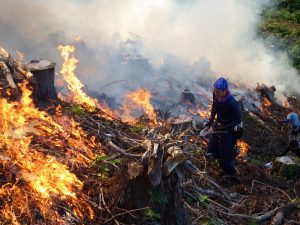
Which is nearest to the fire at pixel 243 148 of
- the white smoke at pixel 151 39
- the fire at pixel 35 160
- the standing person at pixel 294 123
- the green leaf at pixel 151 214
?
the standing person at pixel 294 123

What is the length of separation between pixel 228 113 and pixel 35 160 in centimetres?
372

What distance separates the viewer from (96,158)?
513cm

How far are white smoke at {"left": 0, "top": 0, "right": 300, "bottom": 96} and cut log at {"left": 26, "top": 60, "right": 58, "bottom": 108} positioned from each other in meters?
3.46

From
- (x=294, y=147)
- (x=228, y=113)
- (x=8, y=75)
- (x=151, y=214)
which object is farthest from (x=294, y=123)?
(x=8, y=75)

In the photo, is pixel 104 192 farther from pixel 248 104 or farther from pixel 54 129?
pixel 248 104

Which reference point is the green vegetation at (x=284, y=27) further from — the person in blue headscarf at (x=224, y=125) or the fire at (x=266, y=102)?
the person in blue headscarf at (x=224, y=125)

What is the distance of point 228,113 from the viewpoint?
7188mm

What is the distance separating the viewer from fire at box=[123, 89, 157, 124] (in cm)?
886

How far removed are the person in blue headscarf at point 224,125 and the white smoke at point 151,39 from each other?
9.83 ft

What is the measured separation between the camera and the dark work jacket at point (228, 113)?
279 inches

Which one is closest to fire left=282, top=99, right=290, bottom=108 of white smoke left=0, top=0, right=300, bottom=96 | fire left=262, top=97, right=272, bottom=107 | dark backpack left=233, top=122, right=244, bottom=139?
fire left=262, top=97, right=272, bottom=107

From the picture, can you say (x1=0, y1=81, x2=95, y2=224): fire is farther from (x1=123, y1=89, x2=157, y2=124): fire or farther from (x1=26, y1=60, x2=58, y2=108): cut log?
(x1=123, y1=89, x2=157, y2=124): fire

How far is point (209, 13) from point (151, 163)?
13.6 meters

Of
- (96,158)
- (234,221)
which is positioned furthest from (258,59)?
(96,158)
